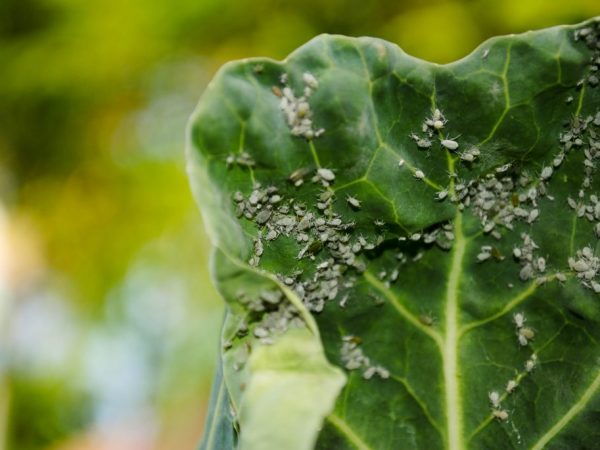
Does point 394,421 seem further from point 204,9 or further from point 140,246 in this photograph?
point 140,246

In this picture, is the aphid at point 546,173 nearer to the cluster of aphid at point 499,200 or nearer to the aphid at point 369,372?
the cluster of aphid at point 499,200

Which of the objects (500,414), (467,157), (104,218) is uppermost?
(467,157)

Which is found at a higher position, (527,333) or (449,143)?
(449,143)

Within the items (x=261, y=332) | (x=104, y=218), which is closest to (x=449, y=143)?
(x=261, y=332)

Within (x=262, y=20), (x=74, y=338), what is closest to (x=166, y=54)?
(x=262, y=20)

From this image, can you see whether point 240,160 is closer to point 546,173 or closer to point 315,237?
point 315,237

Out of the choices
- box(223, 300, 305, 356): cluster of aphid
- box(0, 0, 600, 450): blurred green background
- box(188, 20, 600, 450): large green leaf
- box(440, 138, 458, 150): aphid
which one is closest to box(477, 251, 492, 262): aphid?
box(188, 20, 600, 450): large green leaf
